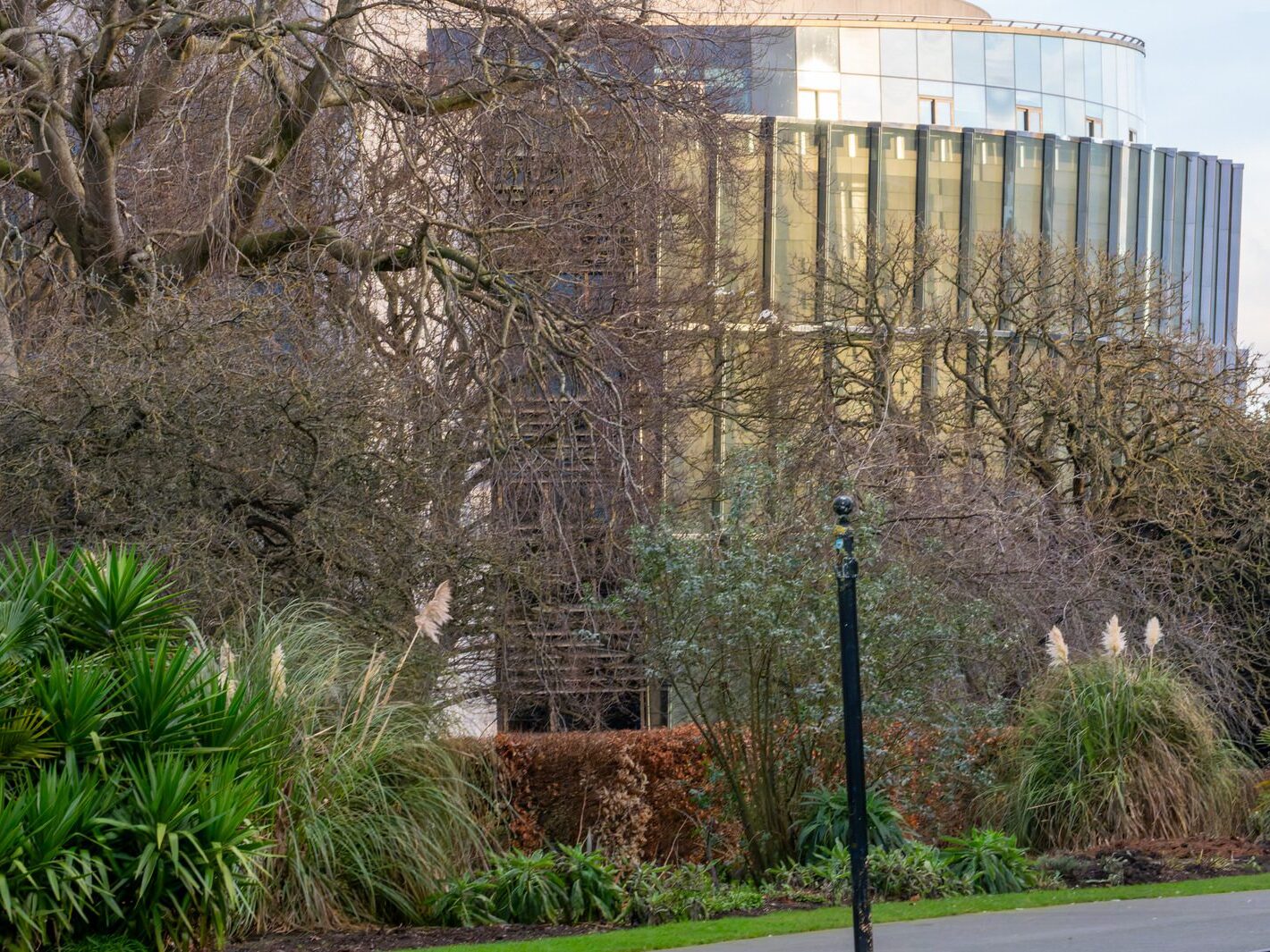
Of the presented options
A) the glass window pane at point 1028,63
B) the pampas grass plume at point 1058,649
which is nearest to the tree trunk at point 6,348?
the pampas grass plume at point 1058,649

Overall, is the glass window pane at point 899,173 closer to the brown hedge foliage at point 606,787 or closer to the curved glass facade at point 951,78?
the curved glass facade at point 951,78

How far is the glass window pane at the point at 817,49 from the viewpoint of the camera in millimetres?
38281

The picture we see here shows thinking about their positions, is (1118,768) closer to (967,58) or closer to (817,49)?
(817,49)

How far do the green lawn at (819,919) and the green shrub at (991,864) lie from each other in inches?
11.4

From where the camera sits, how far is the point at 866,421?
845 inches

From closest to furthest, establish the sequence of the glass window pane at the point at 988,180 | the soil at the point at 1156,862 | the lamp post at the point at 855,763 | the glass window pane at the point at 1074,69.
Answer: the lamp post at the point at 855,763, the soil at the point at 1156,862, the glass window pane at the point at 988,180, the glass window pane at the point at 1074,69

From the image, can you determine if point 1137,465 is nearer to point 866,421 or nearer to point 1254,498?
point 1254,498

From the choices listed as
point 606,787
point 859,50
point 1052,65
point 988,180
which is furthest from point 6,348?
point 1052,65

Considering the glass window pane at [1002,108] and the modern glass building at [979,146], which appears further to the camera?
the glass window pane at [1002,108]

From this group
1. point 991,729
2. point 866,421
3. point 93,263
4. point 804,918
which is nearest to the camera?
point 804,918

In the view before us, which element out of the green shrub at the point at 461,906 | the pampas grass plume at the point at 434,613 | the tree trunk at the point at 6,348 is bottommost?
the green shrub at the point at 461,906

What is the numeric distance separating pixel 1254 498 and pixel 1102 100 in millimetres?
26460

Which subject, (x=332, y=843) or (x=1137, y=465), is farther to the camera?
(x=1137, y=465)

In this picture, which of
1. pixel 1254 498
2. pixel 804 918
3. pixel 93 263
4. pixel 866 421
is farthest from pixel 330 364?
pixel 1254 498
